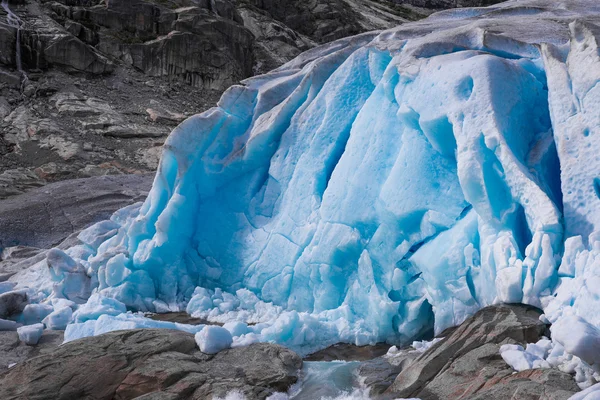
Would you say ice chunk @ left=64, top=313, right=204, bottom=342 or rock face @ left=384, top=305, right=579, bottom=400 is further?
ice chunk @ left=64, top=313, right=204, bottom=342

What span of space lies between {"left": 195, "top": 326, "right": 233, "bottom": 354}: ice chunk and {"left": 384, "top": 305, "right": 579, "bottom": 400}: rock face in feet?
4.59

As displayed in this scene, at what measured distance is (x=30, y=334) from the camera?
6090mm

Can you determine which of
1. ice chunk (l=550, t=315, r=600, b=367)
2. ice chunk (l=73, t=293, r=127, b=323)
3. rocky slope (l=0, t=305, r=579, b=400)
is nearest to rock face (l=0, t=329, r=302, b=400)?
rocky slope (l=0, t=305, r=579, b=400)

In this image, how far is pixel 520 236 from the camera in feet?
16.7

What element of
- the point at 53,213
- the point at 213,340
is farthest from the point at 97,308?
the point at 53,213

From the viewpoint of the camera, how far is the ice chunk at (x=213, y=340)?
4898 mm

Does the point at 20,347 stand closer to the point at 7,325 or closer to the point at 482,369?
the point at 7,325

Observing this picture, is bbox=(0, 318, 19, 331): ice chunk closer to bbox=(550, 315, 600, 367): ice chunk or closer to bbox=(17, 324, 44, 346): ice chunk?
bbox=(17, 324, 44, 346): ice chunk

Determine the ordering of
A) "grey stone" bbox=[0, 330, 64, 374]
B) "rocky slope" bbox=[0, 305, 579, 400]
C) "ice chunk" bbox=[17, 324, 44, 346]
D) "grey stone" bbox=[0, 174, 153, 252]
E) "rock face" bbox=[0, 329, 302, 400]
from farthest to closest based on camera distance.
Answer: "grey stone" bbox=[0, 174, 153, 252] → "ice chunk" bbox=[17, 324, 44, 346] → "grey stone" bbox=[0, 330, 64, 374] → "rock face" bbox=[0, 329, 302, 400] → "rocky slope" bbox=[0, 305, 579, 400]

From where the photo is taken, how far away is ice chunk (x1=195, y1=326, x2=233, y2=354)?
4.90 m

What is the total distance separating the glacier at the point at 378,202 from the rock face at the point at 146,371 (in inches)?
16.0

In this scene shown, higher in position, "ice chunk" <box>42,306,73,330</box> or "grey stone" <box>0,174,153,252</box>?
"ice chunk" <box>42,306,73,330</box>

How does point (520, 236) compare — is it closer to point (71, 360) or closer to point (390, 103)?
point (390, 103)

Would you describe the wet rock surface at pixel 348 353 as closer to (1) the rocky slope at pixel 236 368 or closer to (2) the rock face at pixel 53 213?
(1) the rocky slope at pixel 236 368
